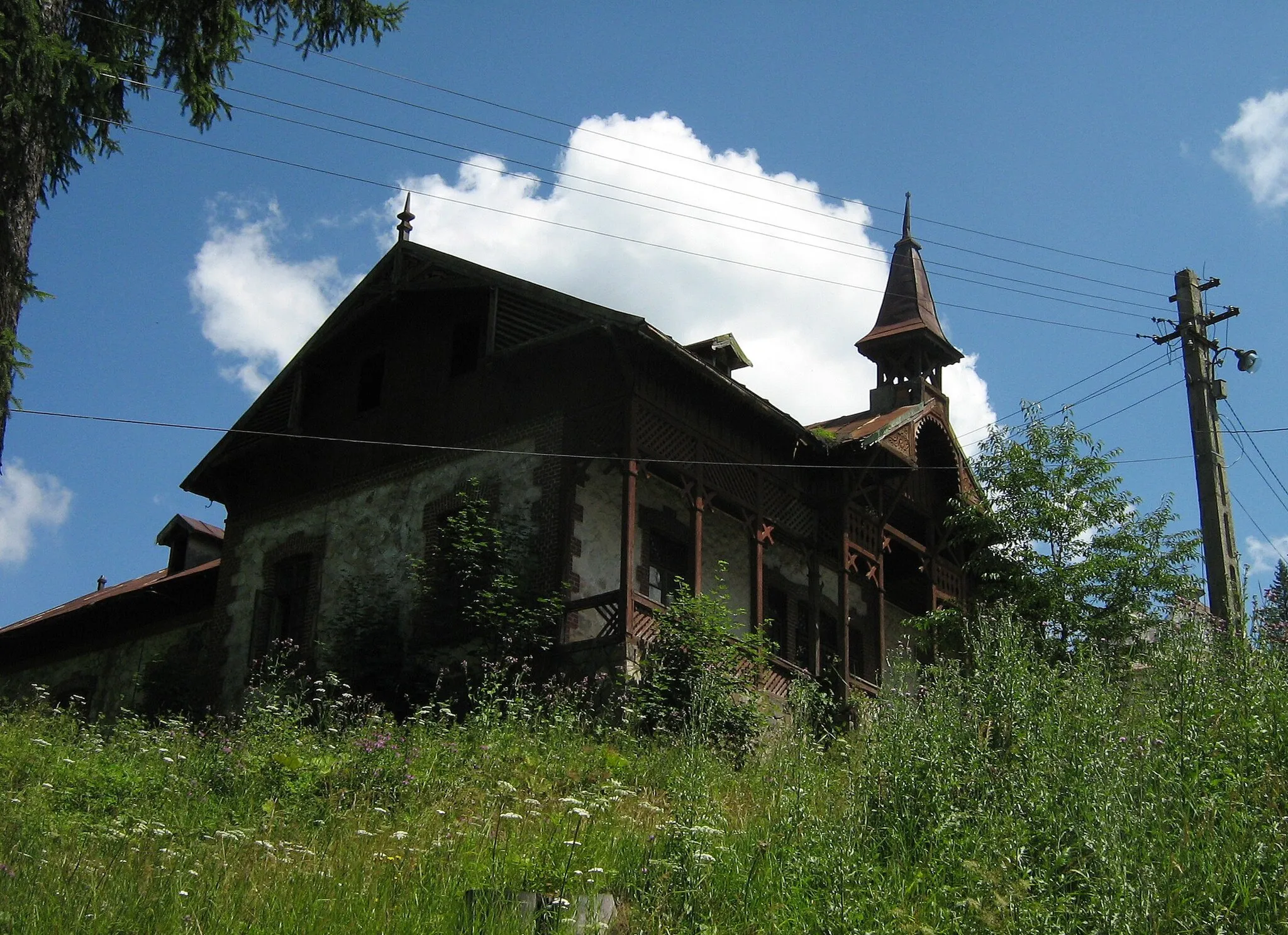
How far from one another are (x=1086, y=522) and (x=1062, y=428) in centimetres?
145

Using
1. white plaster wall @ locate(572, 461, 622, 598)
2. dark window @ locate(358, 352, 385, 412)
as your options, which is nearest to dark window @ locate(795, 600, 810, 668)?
white plaster wall @ locate(572, 461, 622, 598)

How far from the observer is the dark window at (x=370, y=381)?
22.1 meters

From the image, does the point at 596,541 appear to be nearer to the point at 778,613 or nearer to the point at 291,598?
the point at 778,613

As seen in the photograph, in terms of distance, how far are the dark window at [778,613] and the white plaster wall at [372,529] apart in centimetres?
487

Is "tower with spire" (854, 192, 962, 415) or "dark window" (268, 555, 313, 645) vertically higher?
"tower with spire" (854, 192, 962, 415)

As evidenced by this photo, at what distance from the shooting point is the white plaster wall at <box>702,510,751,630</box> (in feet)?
66.8


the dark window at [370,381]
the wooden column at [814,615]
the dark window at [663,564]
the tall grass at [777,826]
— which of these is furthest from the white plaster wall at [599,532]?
the tall grass at [777,826]

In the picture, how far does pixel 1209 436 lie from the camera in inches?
733

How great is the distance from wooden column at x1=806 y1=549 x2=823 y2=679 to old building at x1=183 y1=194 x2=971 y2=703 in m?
0.04

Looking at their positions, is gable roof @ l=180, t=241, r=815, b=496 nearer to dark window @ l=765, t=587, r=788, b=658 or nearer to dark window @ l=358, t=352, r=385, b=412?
dark window @ l=358, t=352, r=385, b=412

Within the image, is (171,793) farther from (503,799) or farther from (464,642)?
(464,642)

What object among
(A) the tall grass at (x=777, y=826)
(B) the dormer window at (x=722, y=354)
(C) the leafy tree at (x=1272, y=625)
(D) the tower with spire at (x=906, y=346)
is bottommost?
(A) the tall grass at (x=777, y=826)

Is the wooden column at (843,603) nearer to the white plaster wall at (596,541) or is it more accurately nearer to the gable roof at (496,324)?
the gable roof at (496,324)

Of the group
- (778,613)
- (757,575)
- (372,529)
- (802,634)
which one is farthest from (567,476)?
(802,634)
